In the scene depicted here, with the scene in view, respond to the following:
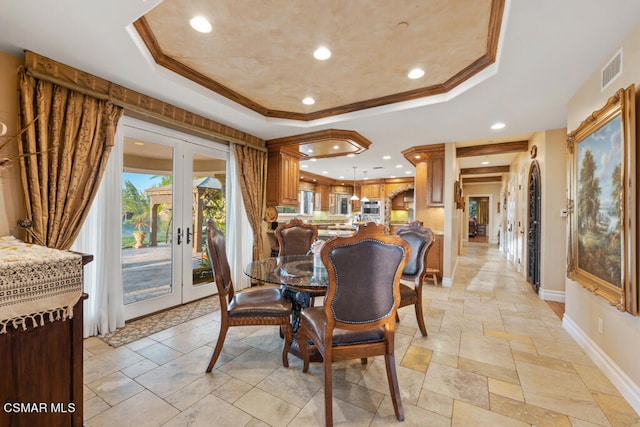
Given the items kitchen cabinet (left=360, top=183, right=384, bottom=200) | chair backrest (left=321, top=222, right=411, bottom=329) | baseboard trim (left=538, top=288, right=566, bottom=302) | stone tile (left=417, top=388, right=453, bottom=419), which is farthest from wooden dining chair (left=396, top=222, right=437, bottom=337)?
kitchen cabinet (left=360, top=183, right=384, bottom=200)

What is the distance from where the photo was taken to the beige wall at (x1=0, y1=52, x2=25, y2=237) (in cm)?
208

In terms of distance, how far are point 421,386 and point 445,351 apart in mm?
657

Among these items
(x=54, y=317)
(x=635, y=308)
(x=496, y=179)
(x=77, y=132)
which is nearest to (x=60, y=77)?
(x=77, y=132)

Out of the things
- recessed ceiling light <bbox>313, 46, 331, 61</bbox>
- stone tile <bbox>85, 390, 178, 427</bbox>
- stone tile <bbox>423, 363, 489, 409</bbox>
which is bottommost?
stone tile <bbox>85, 390, 178, 427</bbox>

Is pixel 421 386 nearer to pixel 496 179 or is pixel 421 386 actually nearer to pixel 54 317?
pixel 54 317

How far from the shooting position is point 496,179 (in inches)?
363

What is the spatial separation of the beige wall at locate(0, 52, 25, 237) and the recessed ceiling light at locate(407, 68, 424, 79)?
3443mm

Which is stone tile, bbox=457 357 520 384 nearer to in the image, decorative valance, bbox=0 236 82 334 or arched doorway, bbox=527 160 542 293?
decorative valance, bbox=0 236 82 334

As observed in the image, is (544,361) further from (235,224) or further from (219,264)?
(235,224)

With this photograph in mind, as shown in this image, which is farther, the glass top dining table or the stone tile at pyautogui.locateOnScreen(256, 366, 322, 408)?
the glass top dining table

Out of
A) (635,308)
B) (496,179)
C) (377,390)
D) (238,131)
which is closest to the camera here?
(635,308)

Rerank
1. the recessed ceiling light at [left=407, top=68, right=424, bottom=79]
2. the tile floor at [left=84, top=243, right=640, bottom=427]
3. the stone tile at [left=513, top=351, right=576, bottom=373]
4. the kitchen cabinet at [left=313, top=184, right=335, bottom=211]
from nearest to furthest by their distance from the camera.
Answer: the tile floor at [left=84, top=243, right=640, bottom=427] < the stone tile at [left=513, top=351, right=576, bottom=373] < the recessed ceiling light at [left=407, top=68, right=424, bottom=79] < the kitchen cabinet at [left=313, top=184, right=335, bottom=211]

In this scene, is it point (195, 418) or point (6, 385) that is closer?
point (6, 385)

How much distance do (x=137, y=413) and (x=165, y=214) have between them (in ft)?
7.66
